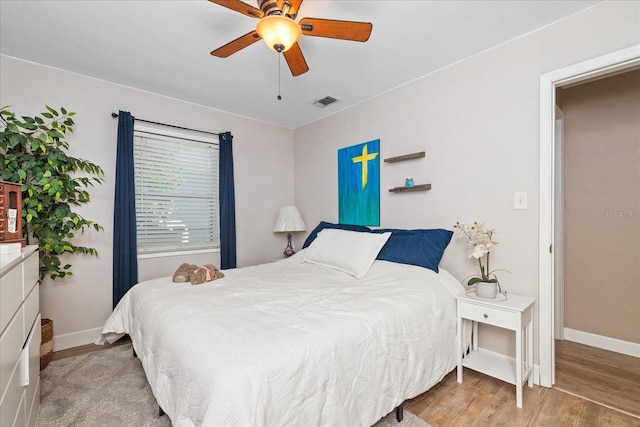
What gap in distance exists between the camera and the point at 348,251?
2.50m

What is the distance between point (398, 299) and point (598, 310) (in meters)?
2.19

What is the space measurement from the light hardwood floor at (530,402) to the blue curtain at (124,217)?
8.87ft

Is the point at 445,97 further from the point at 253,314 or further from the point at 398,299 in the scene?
the point at 253,314

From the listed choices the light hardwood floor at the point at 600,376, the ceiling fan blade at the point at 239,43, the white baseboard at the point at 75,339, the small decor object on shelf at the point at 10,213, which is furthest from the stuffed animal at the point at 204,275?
the light hardwood floor at the point at 600,376

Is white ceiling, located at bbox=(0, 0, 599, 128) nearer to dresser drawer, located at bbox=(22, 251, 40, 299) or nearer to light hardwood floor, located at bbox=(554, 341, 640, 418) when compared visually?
dresser drawer, located at bbox=(22, 251, 40, 299)

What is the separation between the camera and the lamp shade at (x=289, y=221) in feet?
12.5

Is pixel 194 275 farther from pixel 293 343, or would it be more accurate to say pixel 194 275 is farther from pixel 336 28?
pixel 336 28

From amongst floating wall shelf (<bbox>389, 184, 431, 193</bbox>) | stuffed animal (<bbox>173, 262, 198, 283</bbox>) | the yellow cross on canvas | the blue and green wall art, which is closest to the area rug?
stuffed animal (<bbox>173, 262, 198, 283</bbox>)

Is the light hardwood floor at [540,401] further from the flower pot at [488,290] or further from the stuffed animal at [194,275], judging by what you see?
the stuffed animal at [194,275]

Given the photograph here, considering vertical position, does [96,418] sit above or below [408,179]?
below

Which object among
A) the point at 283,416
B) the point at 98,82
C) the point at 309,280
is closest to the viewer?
the point at 283,416

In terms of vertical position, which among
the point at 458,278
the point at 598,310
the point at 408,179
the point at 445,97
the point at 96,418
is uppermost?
the point at 445,97

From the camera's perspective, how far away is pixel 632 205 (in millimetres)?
2471

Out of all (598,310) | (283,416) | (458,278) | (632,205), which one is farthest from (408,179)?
(283,416)
